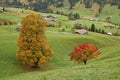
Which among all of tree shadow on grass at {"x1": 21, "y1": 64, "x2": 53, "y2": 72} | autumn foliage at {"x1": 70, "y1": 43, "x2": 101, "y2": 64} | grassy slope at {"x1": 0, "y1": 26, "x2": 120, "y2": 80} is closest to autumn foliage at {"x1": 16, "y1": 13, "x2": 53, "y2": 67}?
tree shadow on grass at {"x1": 21, "y1": 64, "x2": 53, "y2": 72}

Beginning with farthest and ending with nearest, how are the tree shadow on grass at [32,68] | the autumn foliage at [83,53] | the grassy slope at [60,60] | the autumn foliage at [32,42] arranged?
the autumn foliage at [83,53]
the tree shadow on grass at [32,68]
the autumn foliage at [32,42]
the grassy slope at [60,60]

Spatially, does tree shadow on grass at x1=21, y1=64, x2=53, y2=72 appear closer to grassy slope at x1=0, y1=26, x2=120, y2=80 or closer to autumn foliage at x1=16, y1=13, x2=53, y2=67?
grassy slope at x1=0, y1=26, x2=120, y2=80

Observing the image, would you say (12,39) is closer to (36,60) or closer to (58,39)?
(58,39)

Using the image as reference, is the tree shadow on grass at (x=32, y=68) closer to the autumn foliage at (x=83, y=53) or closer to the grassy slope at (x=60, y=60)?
the grassy slope at (x=60, y=60)

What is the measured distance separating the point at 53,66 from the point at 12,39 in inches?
1277

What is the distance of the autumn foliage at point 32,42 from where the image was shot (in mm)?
78500

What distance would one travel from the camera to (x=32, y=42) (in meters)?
78.6

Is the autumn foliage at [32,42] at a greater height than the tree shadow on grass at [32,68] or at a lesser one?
greater

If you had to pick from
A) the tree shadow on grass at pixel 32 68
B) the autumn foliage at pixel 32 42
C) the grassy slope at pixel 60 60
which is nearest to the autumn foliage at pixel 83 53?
the grassy slope at pixel 60 60

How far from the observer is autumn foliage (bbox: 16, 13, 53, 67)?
7850cm

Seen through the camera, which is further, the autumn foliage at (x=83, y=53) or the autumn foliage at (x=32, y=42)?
the autumn foliage at (x=83, y=53)

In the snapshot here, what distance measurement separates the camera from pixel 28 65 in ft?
271

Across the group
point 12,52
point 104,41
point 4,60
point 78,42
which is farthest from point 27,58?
point 104,41

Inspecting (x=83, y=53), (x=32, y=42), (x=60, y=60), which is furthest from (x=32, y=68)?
(x=60, y=60)
